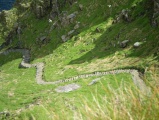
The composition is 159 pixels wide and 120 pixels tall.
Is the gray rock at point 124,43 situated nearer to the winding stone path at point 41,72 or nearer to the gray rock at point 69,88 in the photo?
the winding stone path at point 41,72

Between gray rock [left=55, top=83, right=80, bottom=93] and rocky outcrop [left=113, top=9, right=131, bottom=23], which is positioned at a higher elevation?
rocky outcrop [left=113, top=9, right=131, bottom=23]

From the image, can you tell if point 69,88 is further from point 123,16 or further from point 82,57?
point 123,16

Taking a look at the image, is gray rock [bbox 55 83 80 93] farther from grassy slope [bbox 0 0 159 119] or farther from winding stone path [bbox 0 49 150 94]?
winding stone path [bbox 0 49 150 94]

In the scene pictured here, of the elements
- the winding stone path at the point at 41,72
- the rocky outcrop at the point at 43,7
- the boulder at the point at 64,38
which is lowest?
the winding stone path at the point at 41,72

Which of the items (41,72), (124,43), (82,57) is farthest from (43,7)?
(124,43)

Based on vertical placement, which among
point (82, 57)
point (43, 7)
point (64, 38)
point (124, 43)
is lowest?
point (82, 57)

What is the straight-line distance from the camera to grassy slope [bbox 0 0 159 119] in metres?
46.1

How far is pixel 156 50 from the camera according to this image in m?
48.1

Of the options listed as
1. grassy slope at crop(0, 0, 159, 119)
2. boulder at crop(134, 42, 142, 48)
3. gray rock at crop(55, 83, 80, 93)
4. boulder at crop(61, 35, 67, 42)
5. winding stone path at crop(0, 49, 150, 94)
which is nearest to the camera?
winding stone path at crop(0, 49, 150, 94)

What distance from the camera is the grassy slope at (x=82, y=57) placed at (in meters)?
46.1

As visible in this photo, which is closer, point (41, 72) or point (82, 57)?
point (82, 57)

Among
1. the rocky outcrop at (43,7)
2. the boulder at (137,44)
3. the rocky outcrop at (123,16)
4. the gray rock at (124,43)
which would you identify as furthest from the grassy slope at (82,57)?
the rocky outcrop at (43,7)

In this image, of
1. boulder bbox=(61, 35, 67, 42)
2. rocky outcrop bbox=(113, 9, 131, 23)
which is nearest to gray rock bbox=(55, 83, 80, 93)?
rocky outcrop bbox=(113, 9, 131, 23)

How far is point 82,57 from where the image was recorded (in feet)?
246
